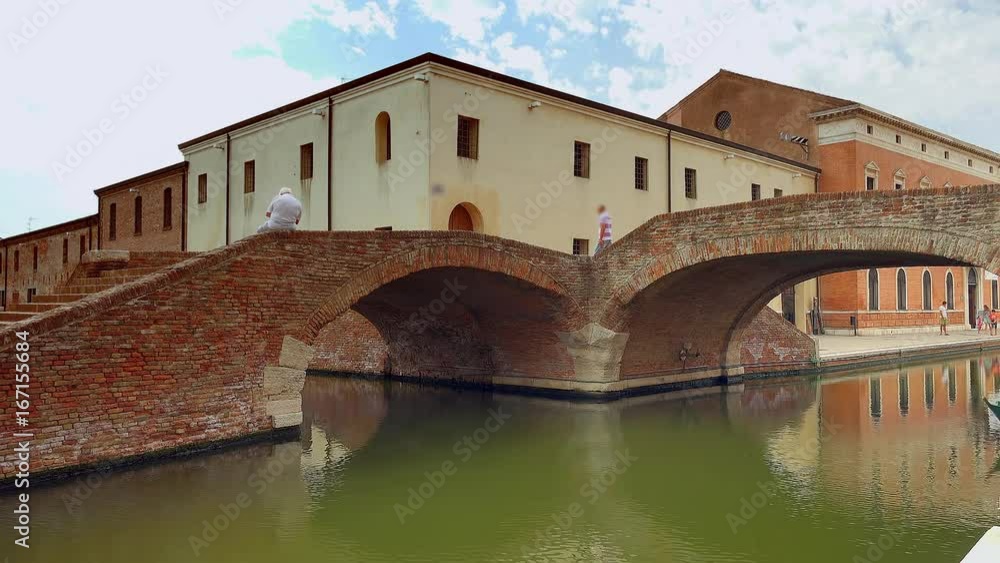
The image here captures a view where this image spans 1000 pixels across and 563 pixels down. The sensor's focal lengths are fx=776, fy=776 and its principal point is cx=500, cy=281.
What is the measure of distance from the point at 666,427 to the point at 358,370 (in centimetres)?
759

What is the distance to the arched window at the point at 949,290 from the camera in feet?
99.7

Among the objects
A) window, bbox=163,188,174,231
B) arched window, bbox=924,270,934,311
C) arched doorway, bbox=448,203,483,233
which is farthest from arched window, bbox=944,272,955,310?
window, bbox=163,188,174,231

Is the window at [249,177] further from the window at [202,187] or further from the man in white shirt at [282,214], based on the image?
the man in white shirt at [282,214]

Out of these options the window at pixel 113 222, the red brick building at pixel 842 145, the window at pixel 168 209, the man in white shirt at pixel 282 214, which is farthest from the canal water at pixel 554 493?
the window at pixel 113 222

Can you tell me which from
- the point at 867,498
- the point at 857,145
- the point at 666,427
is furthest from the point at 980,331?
the point at 867,498

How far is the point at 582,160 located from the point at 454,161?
11.8ft

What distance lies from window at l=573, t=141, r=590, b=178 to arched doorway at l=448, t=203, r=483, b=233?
115 inches

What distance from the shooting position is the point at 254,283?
8.69 metres

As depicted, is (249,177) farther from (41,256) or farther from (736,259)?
(41,256)

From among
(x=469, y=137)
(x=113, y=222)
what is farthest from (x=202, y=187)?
(x=469, y=137)

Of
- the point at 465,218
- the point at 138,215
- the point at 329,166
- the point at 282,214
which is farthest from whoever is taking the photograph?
the point at 138,215

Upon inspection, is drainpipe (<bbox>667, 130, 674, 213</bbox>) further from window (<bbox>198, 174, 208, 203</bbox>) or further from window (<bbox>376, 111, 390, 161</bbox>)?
window (<bbox>198, 174, 208, 203</bbox>)

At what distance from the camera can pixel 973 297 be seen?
1299 inches

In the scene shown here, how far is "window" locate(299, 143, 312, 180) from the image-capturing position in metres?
16.3
